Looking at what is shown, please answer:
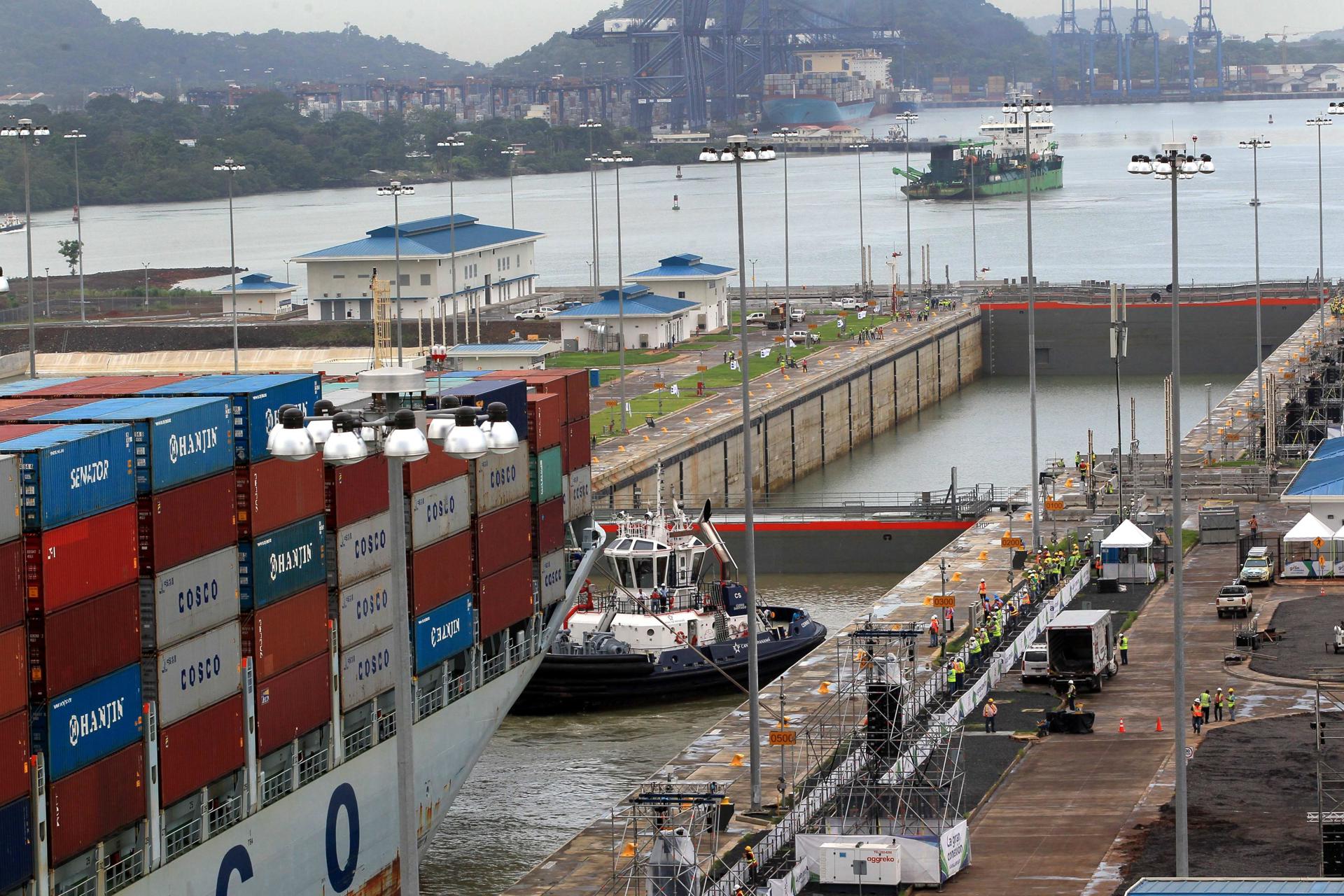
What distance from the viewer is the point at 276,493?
32.7 metres

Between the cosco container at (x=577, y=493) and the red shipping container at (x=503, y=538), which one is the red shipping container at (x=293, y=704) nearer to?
the red shipping container at (x=503, y=538)

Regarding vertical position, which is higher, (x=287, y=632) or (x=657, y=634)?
(x=287, y=632)

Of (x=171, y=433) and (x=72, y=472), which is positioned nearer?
(x=72, y=472)

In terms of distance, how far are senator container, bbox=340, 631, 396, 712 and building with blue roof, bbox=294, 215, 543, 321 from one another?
82715 mm

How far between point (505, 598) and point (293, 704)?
9.26 meters

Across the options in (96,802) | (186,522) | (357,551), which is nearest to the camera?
(96,802)

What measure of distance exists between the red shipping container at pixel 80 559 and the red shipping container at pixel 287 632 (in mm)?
3403

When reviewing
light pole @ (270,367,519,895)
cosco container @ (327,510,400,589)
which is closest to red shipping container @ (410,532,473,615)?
cosco container @ (327,510,400,589)

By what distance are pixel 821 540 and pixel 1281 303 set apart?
63871 mm

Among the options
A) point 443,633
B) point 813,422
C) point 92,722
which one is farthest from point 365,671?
point 813,422

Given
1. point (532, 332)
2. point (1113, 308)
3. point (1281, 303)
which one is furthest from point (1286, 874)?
point (1281, 303)

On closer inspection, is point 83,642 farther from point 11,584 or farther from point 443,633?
point 443,633

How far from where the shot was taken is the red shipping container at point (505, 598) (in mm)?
41562

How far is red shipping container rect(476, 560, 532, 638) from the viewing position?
136ft
